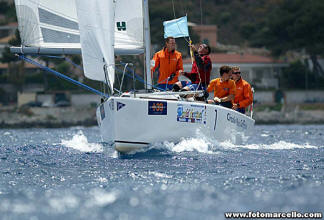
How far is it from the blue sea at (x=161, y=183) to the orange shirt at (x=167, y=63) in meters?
2.52

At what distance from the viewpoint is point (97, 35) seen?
13.2 meters

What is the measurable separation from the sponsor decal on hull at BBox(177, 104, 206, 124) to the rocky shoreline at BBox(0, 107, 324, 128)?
36.7m

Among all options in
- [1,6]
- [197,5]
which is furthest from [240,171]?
[197,5]

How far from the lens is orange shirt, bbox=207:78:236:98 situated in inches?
586

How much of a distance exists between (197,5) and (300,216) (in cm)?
8005

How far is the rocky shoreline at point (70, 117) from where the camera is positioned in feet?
165

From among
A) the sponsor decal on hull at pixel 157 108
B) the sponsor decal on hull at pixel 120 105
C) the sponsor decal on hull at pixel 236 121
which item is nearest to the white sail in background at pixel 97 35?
the sponsor decal on hull at pixel 120 105

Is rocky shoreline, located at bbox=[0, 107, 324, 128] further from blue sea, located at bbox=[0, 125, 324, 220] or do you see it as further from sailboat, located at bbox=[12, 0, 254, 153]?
blue sea, located at bbox=[0, 125, 324, 220]

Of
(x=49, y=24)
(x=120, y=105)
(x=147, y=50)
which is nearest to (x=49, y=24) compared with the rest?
(x=49, y=24)

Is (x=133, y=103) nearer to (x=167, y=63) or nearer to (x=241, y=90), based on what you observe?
(x=167, y=63)

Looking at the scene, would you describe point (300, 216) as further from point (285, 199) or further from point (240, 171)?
point (240, 171)

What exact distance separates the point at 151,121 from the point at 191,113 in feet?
2.83

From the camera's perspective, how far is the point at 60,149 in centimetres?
1548

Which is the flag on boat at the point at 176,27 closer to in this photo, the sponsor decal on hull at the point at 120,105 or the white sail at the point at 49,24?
the white sail at the point at 49,24
